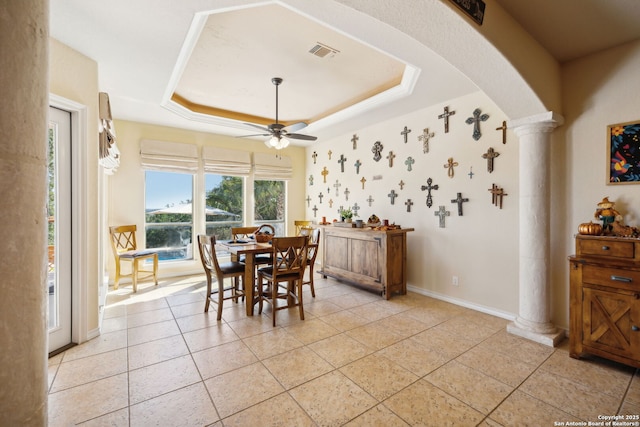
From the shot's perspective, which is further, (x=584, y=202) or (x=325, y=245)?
(x=325, y=245)

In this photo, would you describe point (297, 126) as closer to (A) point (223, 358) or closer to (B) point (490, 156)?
(B) point (490, 156)

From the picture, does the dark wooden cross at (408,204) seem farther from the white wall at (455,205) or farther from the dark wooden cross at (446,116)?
the dark wooden cross at (446,116)

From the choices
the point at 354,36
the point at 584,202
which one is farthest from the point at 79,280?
the point at 584,202

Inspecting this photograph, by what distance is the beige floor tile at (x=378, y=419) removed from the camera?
67.4 inches

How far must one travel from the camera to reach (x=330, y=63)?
3133 mm

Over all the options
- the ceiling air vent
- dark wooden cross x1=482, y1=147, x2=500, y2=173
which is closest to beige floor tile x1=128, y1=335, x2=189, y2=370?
the ceiling air vent

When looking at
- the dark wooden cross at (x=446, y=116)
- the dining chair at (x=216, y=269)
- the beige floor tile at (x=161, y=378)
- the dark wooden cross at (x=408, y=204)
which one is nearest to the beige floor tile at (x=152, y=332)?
the dining chair at (x=216, y=269)

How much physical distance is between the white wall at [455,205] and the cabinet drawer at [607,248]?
81 centimetres

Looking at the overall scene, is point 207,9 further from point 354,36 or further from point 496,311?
point 496,311

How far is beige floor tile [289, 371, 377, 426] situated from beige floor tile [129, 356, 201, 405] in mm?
816

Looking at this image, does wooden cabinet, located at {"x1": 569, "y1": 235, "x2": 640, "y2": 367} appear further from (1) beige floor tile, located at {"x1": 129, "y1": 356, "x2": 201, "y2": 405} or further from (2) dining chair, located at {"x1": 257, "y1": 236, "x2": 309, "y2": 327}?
(1) beige floor tile, located at {"x1": 129, "y1": 356, "x2": 201, "y2": 405}

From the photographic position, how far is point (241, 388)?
2033 mm

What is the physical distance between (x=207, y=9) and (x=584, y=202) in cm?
357

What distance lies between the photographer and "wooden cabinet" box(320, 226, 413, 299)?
12.8 ft
